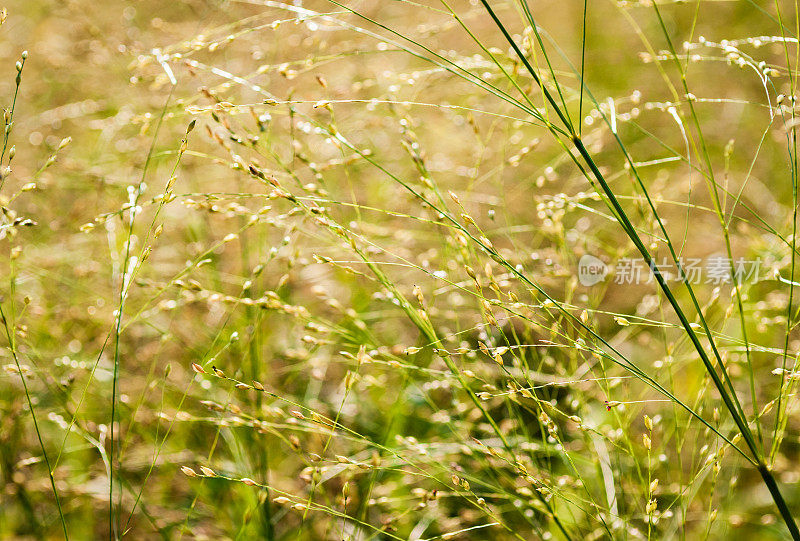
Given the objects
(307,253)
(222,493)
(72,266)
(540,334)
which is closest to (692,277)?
(540,334)

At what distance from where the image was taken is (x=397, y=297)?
106 cm

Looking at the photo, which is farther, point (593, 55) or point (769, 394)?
point (593, 55)

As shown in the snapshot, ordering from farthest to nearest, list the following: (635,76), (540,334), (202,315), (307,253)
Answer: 1. (635,76)
2. (307,253)
3. (202,315)
4. (540,334)

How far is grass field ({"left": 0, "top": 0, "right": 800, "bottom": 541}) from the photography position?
3.19 feet

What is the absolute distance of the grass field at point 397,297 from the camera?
3.19 feet

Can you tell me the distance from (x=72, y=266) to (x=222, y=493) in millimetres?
840

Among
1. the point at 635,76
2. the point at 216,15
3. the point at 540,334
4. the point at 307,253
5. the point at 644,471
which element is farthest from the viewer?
the point at 635,76

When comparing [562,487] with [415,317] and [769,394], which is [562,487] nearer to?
[415,317]

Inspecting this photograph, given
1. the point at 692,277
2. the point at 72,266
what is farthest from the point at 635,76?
the point at 72,266

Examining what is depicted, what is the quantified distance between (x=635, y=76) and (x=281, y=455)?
1965 mm

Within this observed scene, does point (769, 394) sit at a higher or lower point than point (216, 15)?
lower

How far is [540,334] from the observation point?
1.49 metres

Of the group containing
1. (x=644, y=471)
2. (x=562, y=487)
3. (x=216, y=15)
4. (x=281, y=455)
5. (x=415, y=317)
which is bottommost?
(x=281, y=455)

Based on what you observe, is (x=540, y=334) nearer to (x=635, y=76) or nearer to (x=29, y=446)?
(x=29, y=446)
